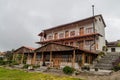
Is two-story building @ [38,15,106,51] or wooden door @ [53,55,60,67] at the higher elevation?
two-story building @ [38,15,106,51]

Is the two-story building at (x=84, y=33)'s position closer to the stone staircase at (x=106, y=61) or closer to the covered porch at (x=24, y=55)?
the stone staircase at (x=106, y=61)

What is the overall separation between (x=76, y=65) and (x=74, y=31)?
34.4 feet

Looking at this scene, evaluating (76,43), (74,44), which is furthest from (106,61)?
(74,44)

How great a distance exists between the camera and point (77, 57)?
2895 cm

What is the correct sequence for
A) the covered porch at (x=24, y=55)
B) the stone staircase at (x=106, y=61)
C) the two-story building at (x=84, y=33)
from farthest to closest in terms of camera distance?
the covered porch at (x=24, y=55) < the two-story building at (x=84, y=33) < the stone staircase at (x=106, y=61)

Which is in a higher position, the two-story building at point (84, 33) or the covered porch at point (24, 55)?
the two-story building at point (84, 33)

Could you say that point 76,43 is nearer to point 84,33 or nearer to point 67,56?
point 84,33

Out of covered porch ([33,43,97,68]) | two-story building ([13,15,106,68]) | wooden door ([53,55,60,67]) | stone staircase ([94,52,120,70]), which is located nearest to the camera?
stone staircase ([94,52,120,70])

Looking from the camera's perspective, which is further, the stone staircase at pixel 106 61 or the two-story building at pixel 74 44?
the two-story building at pixel 74 44

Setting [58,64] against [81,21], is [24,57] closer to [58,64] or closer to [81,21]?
[58,64]

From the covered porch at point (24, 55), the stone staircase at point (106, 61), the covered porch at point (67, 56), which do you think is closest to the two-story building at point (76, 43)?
the covered porch at point (67, 56)

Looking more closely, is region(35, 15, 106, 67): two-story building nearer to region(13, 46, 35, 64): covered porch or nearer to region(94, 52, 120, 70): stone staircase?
region(94, 52, 120, 70): stone staircase

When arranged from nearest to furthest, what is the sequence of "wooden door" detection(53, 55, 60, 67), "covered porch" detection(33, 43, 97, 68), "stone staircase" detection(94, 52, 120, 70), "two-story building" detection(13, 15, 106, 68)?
"stone staircase" detection(94, 52, 120, 70) < "covered porch" detection(33, 43, 97, 68) < "two-story building" detection(13, 15, 106, 68) < "wooden door" detection(53, 55, 60, 67)

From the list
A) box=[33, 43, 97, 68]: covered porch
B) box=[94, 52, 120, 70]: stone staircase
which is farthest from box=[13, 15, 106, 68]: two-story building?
box=[94, 52, 120, 70]: stone staircase
